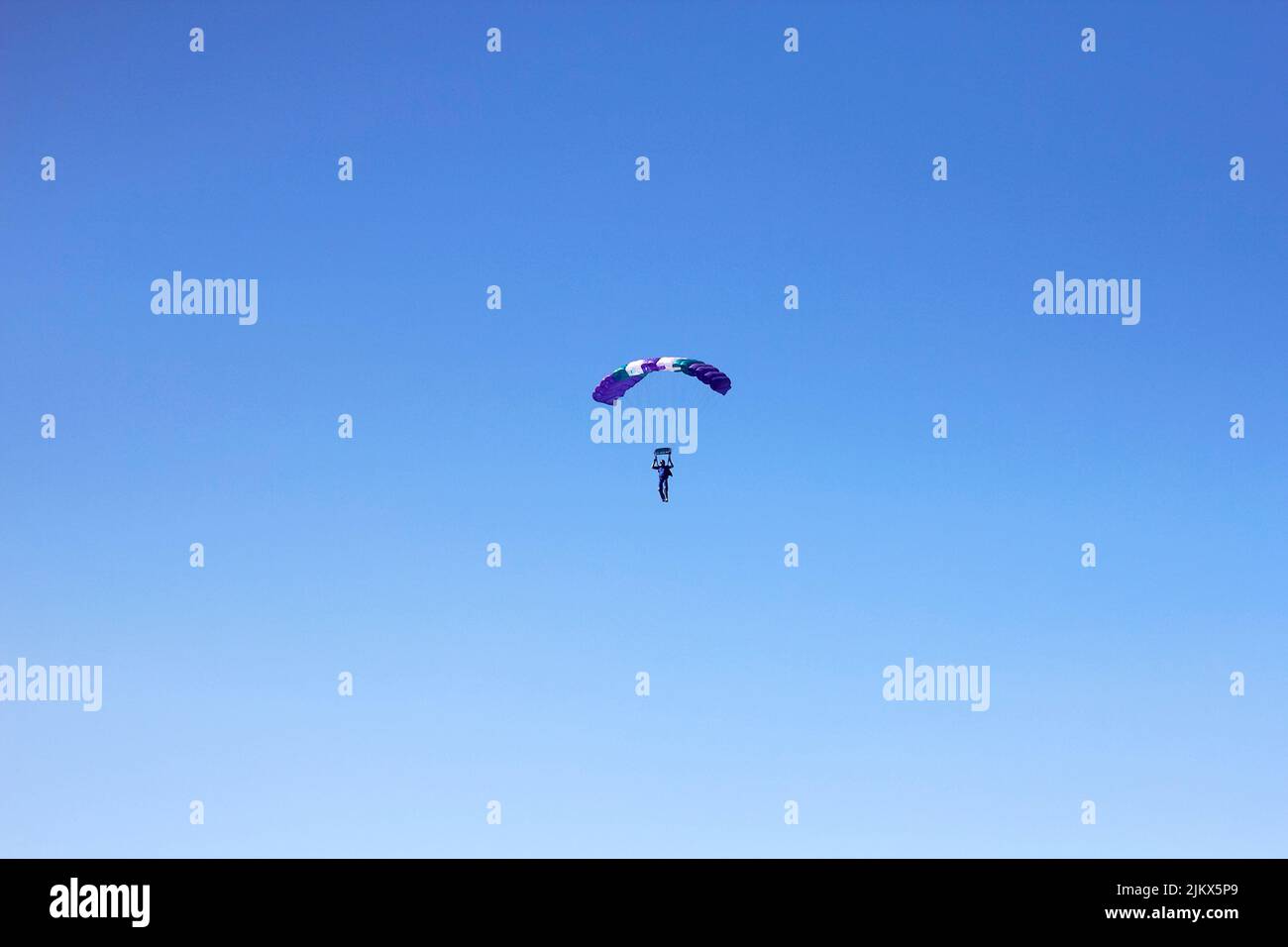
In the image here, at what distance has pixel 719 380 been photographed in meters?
57.6

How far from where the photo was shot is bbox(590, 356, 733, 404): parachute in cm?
5716

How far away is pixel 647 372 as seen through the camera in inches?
2280

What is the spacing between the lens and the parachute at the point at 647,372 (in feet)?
188
